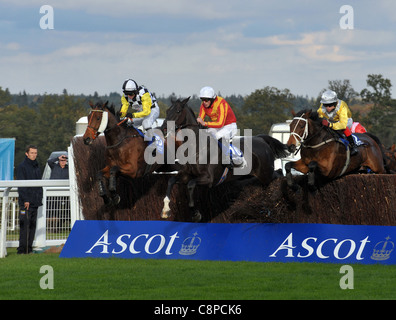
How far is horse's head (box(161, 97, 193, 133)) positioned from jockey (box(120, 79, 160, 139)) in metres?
→ 1.24

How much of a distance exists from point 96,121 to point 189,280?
3479mm

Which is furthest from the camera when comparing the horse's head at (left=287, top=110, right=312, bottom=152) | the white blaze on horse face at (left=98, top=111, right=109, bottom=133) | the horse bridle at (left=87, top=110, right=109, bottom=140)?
the white blaze on horse face at (left=98, top=111, right=109, bottom=133)

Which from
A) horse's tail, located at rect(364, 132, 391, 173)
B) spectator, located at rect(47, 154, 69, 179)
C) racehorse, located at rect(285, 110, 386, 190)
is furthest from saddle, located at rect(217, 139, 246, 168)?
spectator, located at rect(47, 154, 69, 179)

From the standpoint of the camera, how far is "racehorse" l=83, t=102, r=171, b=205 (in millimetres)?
10633

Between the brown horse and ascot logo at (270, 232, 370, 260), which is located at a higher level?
the brown horse

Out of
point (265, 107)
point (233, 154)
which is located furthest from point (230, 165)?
point (265, 107)

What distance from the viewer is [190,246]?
10.0 meters

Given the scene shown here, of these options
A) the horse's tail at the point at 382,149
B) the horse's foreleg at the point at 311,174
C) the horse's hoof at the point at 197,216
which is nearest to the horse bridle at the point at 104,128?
the horse's hoof at the point at 197,216

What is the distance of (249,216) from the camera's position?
1014 centimetres

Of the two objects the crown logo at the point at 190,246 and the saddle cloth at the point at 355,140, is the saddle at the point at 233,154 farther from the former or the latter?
the saddle cloth at the point at 355,140

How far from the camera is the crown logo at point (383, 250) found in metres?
9.11

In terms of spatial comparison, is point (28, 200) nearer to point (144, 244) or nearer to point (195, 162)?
point (144, 244)

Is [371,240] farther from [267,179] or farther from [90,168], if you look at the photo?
[90,168]

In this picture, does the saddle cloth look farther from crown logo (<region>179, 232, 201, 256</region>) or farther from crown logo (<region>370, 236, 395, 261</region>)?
crown logo (<region>179, 232, 201, 256</region>)
